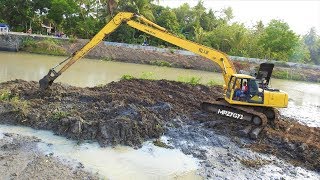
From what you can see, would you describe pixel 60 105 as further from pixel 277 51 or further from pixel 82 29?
pixel 277 51

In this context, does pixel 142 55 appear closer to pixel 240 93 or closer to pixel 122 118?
pixel 240 93

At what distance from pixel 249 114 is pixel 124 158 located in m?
5.52

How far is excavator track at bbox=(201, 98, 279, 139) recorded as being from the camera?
12820mm

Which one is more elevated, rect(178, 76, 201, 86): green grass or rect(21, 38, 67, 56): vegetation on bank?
rect(21, 38, 67, 56): vegetation on bank

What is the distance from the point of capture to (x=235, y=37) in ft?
155

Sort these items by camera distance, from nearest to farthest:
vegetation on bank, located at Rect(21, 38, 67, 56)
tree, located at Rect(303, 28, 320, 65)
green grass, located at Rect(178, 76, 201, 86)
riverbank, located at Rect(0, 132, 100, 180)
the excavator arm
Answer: riverbank, located at Rect(0, 132, 100, 180), the excavator arm, green grass, located at Rect(178, 76, 201, 86), vegetation on bank, located at Rect(21, 38, 67, 56), tree, located at Rect(303, 28, 320, 65)

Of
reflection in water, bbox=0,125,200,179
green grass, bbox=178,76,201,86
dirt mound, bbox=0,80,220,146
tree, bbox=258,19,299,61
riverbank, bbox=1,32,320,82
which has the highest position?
tree, bbox=258,19,299,61

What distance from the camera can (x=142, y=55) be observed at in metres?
37.8

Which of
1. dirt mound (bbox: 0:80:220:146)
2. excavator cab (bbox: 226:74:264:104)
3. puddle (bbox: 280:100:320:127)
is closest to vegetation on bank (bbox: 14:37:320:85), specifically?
puddle (bbox: 280:100:320:127)

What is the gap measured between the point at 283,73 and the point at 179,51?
11280mm

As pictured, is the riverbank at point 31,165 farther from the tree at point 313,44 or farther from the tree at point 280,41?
the tree at point 313,44

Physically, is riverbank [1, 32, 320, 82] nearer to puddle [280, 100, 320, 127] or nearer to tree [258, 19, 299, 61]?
tree [258, 19, 299, 61]

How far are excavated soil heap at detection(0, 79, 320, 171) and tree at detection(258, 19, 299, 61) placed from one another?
32015 mm

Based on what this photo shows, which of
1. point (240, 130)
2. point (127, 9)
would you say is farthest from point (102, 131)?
point (127, 9)
